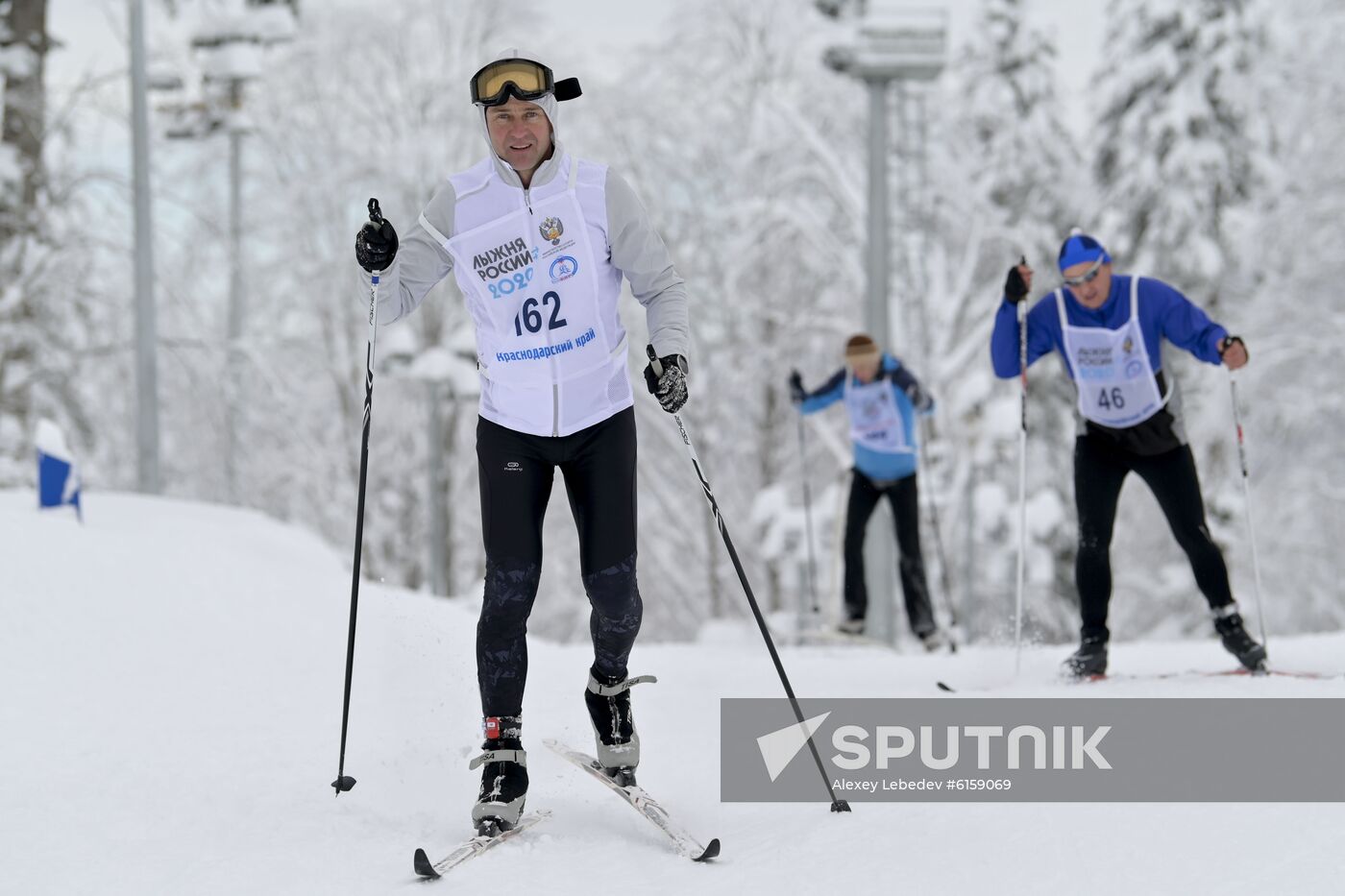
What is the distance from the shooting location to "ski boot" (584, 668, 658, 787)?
3.72 m

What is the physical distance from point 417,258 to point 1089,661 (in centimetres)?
358

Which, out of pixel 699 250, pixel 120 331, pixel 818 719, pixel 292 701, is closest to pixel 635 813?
pixel 818 719

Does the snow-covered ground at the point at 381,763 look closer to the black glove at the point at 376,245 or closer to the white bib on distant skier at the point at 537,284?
the white bib on distant skier at the point at 537,284

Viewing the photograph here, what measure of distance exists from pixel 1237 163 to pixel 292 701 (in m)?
20.4

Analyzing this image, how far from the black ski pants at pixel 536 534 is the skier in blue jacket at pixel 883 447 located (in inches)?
179

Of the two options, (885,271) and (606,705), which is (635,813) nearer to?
(606,705)

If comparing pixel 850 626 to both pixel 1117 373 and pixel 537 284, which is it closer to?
pixel 1117 373

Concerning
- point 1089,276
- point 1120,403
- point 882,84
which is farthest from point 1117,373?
point 882,84

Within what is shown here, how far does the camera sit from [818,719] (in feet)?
13.4

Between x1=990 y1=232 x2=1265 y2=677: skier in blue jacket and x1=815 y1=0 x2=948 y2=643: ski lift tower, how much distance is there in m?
5.73

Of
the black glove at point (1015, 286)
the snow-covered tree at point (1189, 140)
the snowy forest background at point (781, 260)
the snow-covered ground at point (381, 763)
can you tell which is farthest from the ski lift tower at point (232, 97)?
the snow-covered tree at point (1189, 140)

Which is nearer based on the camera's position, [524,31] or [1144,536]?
[524,31]

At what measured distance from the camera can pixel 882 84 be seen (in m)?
11.8

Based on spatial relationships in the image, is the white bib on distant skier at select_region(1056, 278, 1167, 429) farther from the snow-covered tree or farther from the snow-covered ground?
the snow-covered tree
